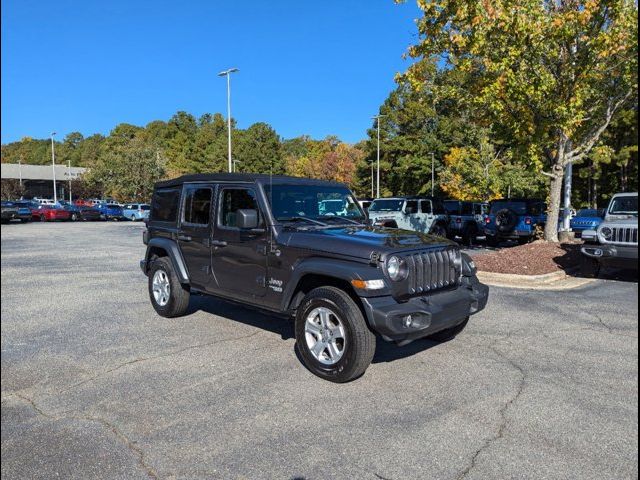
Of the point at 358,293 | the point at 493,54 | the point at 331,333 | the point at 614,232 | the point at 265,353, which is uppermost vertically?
the point at 493,54

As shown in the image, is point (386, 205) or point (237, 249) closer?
point (237, 249)

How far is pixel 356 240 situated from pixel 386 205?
12.5 metres

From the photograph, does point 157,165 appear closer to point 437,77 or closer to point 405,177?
point 405,177

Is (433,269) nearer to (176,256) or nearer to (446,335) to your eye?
(446,335)

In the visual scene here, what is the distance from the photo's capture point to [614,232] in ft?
4.45

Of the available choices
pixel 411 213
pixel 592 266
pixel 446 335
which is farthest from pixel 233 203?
pixel 411 213

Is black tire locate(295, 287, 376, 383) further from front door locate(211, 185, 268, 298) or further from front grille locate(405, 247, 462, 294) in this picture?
front door locate(211, 185, 268, 298)

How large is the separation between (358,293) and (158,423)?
5.74 ft

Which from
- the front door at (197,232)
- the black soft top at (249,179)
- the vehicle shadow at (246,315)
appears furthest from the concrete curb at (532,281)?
the front door at (197,232)

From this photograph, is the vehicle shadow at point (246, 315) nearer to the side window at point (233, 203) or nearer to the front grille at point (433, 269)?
the side window at point (233, 203)

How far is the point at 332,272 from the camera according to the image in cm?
416

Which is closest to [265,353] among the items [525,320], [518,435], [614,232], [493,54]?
[518,435]

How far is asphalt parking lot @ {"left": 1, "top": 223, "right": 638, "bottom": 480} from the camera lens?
8.78ft

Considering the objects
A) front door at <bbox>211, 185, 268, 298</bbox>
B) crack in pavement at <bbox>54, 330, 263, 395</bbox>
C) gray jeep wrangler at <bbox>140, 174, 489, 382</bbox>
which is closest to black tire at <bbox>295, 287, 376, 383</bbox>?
gray jeep wrangler at <bbox>140, 174, 489, 382</bbox>
